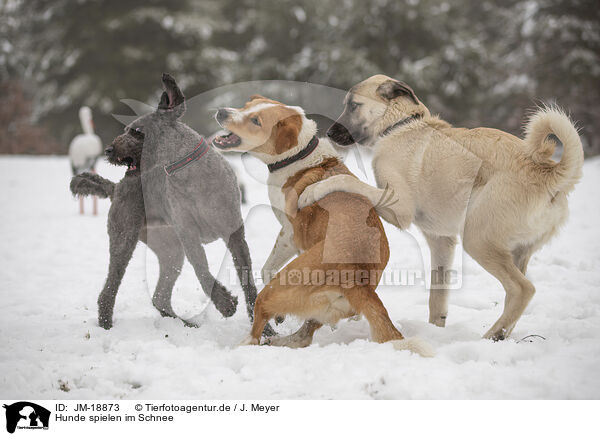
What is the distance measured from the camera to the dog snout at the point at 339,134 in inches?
128

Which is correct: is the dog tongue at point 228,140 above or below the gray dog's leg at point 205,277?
above

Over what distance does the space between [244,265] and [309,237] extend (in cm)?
55

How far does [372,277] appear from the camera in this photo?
2688mm

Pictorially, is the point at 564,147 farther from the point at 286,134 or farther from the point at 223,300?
the point at 223,300

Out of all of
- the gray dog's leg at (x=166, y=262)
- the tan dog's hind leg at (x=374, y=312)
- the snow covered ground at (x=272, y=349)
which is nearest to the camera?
the snow covered ground at (x=272, y=349)

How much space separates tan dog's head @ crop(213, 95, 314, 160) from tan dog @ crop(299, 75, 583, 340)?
0.34 metres

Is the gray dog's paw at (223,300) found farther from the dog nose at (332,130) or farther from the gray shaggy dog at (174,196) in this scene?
the dog nose at (332,130)

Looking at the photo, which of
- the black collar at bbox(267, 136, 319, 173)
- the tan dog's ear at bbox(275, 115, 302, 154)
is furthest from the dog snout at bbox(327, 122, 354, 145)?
the tan dog's ear at bbox(275, 115, 302, 154)

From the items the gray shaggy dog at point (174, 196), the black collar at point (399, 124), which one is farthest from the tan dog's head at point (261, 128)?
the black collar at point (399, 124)

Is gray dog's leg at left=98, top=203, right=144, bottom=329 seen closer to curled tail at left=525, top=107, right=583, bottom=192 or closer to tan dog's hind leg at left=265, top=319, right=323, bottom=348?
A: tan dog's hind leg at left=265, top=319, right=323, bottom=348

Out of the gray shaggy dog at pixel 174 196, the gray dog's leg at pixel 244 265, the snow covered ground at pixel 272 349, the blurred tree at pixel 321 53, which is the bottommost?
the snow covered ground at pixel 272 349
